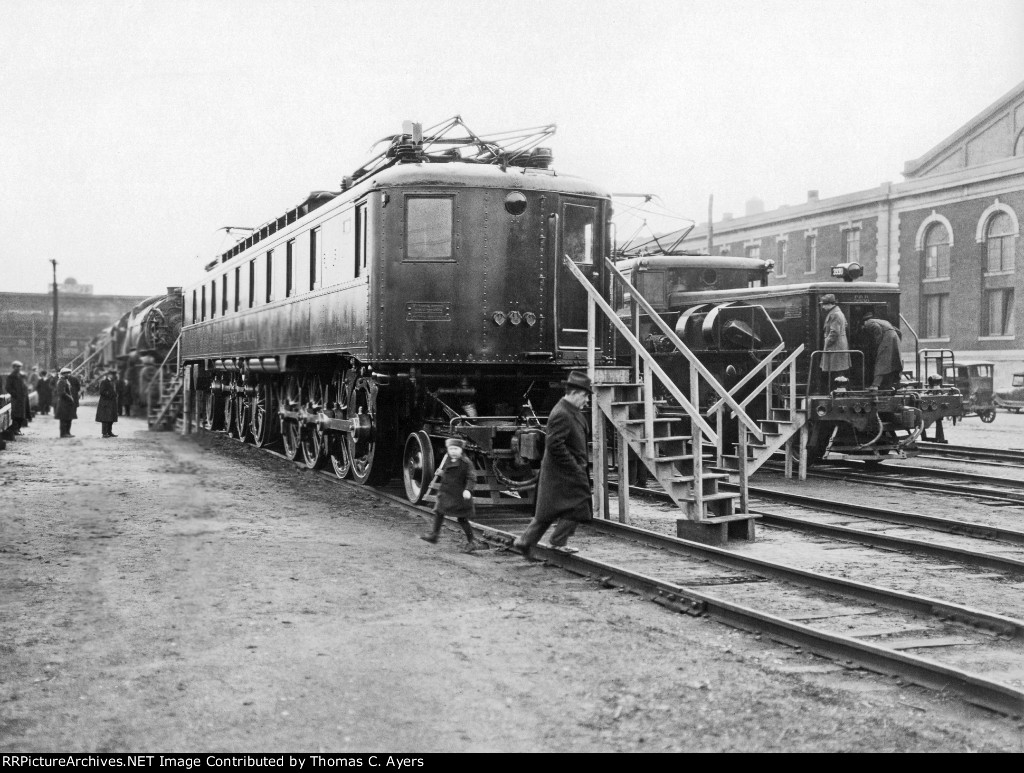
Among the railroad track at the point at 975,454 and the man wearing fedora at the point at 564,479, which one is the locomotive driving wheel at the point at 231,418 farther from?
the man wearing fedora at the point at 564,479

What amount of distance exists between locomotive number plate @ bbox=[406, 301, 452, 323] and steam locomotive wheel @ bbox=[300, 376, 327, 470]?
143 inches

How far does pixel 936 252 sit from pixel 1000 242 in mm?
2916

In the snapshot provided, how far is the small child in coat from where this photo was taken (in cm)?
912

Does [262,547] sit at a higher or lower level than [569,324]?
lower

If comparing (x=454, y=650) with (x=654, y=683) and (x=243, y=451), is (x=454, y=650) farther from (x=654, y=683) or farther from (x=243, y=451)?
(x=243, y=451)

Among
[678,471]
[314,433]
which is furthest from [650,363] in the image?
[314,433]

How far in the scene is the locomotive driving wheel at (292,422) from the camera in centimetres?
1600

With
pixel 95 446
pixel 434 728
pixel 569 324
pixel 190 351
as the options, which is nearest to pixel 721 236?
pixel 190 351

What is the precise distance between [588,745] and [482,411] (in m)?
7.58

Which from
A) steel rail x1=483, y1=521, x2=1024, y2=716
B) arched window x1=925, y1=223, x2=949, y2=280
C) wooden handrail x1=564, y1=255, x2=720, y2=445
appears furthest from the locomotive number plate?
arched window x1=925, y1=223, x2=949, y2=280

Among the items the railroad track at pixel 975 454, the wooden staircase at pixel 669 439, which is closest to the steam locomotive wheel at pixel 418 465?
the wooden staircase at pixel 669 439

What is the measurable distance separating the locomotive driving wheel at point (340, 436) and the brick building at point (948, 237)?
31630 mm

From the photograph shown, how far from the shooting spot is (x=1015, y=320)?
3959 cm

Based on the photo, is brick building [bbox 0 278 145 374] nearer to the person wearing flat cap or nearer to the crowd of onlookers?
the crowd of onlookers
